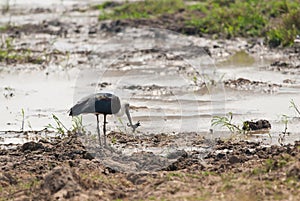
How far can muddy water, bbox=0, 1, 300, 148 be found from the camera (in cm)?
973

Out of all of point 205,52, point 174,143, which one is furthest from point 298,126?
point 205,52

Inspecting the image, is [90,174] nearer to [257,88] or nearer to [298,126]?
[298,126]

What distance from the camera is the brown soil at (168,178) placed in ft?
20.3

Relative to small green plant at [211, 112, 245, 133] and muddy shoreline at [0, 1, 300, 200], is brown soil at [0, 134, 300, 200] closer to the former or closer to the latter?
muddy shoreline at [0, 1, 300, 200]

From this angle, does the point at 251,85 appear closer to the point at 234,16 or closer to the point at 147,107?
the point at 147,107

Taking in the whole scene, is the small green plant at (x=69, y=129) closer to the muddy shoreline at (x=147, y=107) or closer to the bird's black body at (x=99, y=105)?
the muddy shoreline at (x=147, y=107)

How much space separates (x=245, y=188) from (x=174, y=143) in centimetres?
239

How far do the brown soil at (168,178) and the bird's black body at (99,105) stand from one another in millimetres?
441

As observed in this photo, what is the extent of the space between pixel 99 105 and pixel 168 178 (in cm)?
165

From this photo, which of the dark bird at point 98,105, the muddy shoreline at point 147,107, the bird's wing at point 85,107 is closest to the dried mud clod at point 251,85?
the muddy shoreline at point 147,107

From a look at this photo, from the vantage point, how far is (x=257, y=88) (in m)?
11.5

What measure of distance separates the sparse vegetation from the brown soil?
7.12 m

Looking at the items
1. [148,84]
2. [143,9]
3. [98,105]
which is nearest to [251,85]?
[148,84]

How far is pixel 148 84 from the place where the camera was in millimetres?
12102
